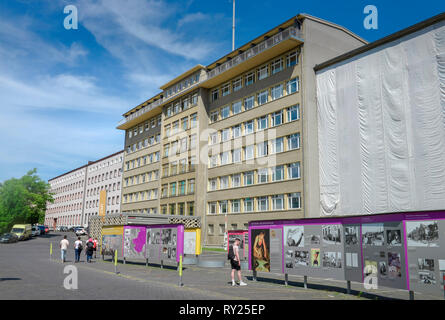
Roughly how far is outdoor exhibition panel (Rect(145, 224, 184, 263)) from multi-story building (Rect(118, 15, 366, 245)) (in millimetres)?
18532

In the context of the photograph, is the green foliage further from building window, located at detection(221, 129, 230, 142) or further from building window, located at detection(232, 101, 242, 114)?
building window, located at detection(232, 101, 242, 114)

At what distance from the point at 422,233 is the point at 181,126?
160ft

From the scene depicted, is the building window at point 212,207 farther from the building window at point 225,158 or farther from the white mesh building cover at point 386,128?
the white mesh building cover at point 386,128

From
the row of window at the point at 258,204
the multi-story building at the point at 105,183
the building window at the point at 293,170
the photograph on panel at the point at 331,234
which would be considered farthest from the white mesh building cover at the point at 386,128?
the multi-story building at the point at 105,183

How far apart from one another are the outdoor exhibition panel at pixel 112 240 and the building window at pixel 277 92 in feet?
77.9

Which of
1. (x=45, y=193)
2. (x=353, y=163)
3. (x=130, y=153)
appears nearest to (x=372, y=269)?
(x=353, y=163)

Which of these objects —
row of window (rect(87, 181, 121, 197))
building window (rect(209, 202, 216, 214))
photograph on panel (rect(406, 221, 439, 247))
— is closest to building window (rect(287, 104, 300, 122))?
building window (rect(209, 202, 216, 214))

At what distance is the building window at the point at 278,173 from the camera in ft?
136

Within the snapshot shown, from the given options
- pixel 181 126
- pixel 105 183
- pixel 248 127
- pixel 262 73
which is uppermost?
pixel 262 73

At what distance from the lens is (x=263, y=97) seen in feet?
149

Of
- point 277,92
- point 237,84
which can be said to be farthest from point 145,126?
point 277,92

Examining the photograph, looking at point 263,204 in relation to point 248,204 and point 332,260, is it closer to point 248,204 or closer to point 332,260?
point 248,204

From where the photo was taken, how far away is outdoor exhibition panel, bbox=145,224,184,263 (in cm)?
2108

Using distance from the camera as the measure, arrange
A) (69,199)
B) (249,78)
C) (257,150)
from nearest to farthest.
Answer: (257,150) → (249,78) → (69,199)
